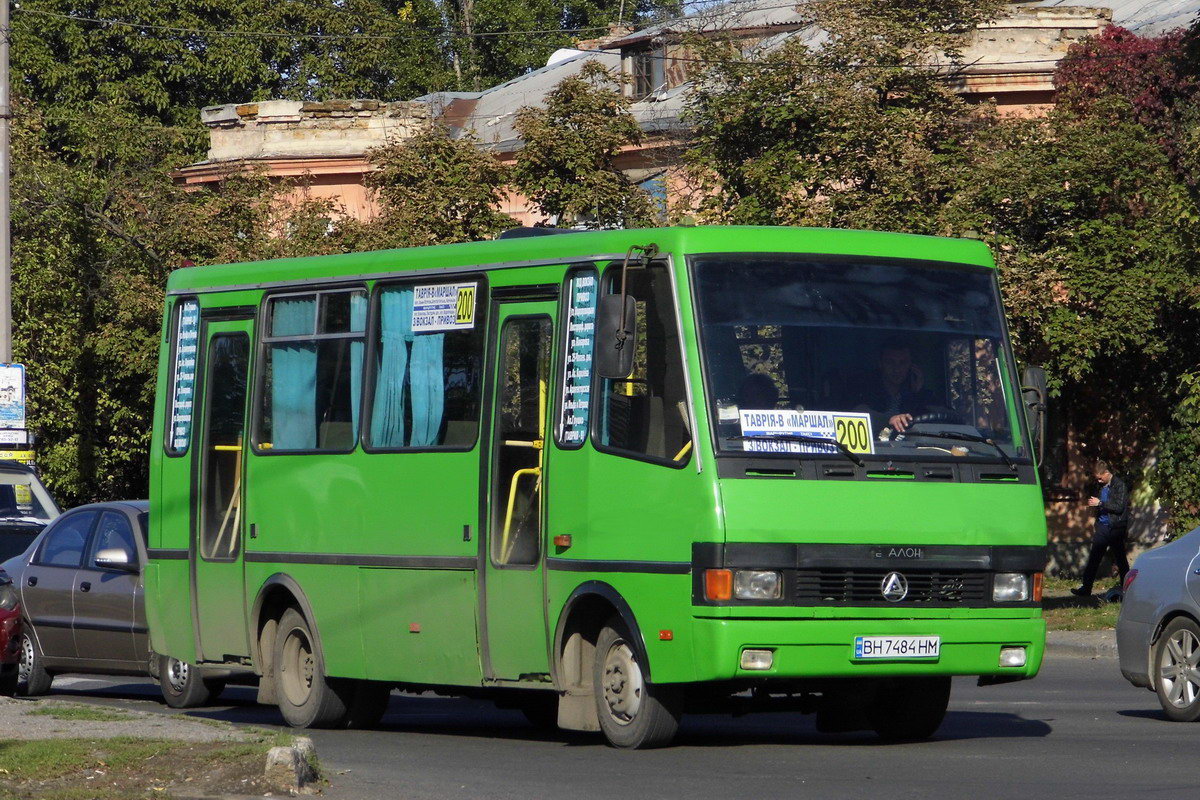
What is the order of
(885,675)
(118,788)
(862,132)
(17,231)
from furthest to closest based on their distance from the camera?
(17,231)
(862,132)
(885,675)
(118,788)

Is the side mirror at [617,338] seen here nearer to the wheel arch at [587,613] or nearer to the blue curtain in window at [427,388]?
the wheel arch at [587,613]

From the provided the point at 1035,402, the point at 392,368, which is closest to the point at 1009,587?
the point at 1035,402

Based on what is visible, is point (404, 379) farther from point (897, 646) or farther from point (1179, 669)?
point (1179, 669)

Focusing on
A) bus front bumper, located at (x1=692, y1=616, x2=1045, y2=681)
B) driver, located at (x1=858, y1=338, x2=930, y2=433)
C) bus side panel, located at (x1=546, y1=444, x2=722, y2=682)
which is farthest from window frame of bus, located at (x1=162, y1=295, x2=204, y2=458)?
driver, located at (x1=858, y1=338, x2=930, y2=433)

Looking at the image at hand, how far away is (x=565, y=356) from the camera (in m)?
11.3

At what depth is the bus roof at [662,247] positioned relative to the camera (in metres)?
10.8

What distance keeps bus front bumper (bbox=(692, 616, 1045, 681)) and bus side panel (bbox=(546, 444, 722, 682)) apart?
A: 0.60ft

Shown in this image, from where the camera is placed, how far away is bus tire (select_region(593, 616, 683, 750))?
1063 centimetres

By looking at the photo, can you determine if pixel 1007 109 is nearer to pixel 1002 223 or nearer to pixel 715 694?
pixel 1002 223

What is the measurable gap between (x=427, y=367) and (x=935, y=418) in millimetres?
3118

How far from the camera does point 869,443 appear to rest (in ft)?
34.8

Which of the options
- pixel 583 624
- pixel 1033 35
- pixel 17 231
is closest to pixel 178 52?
pixel 17 231

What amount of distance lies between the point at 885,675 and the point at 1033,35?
81.3 feet

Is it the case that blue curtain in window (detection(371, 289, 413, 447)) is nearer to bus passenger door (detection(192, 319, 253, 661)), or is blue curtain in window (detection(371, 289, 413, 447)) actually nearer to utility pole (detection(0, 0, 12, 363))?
bus passenger door (detection(192, 319, 253, 661))
